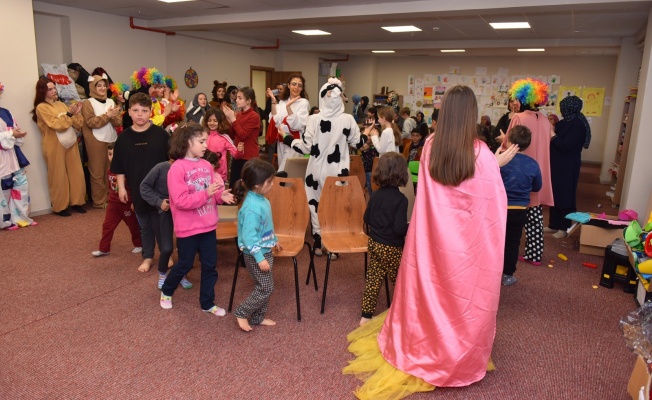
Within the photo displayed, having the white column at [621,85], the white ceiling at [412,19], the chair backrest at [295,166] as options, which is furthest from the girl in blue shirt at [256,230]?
the white column at [621,85]

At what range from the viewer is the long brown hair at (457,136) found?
230 centimetres

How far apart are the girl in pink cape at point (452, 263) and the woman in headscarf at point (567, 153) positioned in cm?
334

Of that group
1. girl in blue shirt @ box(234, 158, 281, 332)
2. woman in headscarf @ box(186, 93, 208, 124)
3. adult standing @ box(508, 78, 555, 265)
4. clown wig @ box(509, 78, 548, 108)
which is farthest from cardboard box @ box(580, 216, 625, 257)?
woman in headscarf @ box(186, 93, 208, 124)

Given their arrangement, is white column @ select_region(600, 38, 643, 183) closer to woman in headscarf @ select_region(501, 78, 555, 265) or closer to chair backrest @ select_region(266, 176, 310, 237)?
woman in headscarf @ select_region(501, 78, 555, 265)

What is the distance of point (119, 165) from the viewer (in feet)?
12.0

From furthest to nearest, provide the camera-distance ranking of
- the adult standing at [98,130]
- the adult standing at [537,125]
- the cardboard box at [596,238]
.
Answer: the adult standing at [98,130], the adult standing at [537,125], the cardboard box at [596,238]

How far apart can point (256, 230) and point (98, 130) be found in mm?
3928

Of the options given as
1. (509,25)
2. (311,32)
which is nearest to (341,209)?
(509,25)

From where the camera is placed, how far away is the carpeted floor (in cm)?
247

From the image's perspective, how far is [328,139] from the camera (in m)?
4.07

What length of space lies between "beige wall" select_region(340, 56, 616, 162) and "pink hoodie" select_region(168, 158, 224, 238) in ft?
38.1

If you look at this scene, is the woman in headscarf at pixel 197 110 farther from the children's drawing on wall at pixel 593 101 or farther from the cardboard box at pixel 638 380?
the children's drawing on wall at pixel 593 101

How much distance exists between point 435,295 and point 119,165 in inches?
103

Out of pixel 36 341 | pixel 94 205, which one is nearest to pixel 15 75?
pixel 94 205
